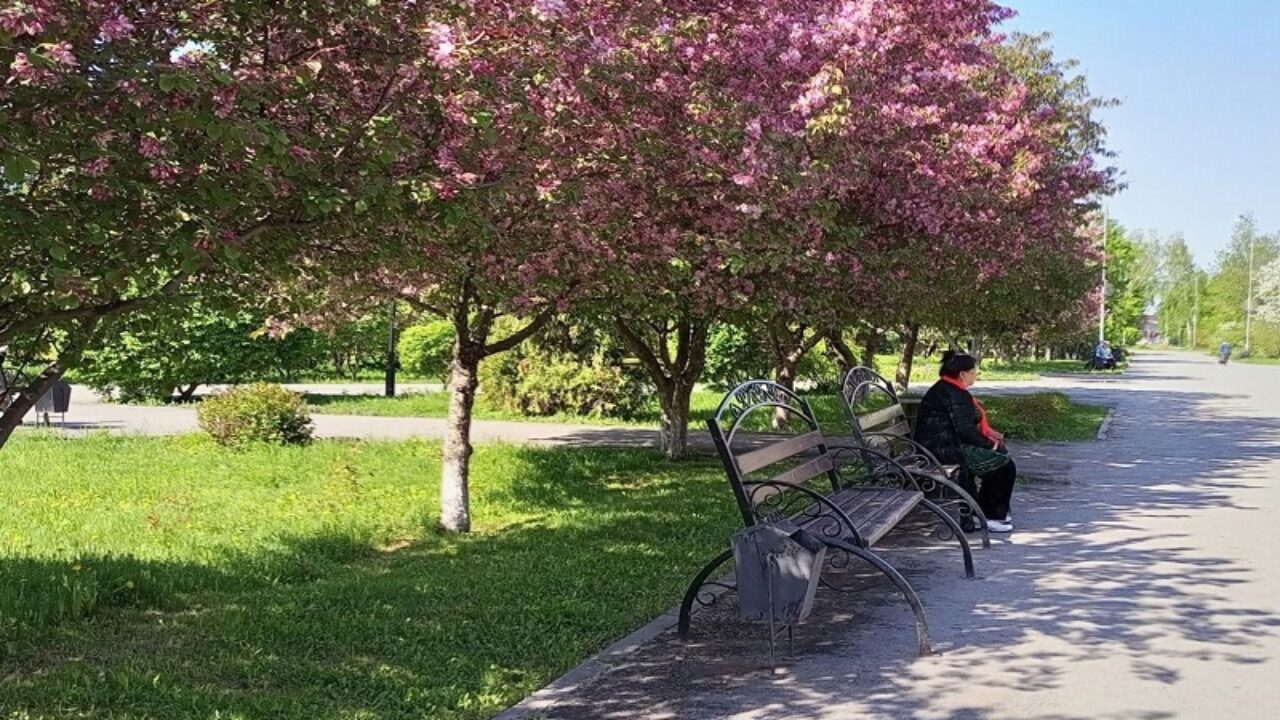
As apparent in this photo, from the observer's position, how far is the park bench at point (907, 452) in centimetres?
807

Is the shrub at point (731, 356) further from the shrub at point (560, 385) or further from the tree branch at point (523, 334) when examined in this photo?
the tree branch at point (523, 334)

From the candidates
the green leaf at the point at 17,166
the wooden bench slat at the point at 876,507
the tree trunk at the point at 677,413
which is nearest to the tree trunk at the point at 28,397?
the green leaf at the point at 17,166

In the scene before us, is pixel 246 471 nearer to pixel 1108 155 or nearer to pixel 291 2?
pixel 291 2

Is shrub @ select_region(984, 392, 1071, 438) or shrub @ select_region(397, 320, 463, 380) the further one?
shrub @ select_region(397, 320, 463, 380)

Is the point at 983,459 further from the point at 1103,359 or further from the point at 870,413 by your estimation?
the point at 1103,359

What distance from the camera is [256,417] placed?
1523 cm

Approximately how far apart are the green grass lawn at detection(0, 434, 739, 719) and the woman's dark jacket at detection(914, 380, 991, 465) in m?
1.80

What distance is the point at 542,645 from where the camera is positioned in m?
5.51

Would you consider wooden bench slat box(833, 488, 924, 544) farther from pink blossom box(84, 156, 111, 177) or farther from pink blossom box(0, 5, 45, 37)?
pink blossom box(0, 5, 45, 37)

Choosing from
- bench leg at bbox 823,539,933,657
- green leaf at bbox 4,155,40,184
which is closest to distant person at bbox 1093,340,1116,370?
bench leg at bbox 823,539,933,657

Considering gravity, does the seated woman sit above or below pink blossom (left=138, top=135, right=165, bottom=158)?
below

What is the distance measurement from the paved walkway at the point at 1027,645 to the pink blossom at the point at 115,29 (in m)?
2.91

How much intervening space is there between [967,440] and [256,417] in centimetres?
1005

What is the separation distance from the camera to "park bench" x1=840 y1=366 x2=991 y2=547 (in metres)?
8.07
